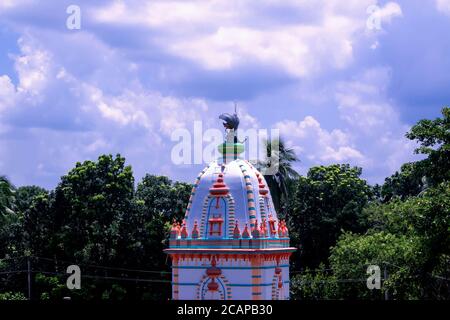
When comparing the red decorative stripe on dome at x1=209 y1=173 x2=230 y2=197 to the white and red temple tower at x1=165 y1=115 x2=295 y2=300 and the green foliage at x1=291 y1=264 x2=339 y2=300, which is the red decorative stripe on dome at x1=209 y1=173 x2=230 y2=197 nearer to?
the white and red temple tower at x1=165 y1=115 x2=295 y2=300

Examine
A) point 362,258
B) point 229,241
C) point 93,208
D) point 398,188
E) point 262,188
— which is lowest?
point 362,258

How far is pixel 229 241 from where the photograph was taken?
110 ft

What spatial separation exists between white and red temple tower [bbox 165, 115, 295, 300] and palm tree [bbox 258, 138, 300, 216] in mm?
25224

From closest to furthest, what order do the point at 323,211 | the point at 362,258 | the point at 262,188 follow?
the point at 262,188
the point at 362,258
the point at 323,211

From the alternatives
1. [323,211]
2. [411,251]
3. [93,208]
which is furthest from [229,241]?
[323,211]

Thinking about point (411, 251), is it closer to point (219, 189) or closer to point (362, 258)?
point (219, 189)

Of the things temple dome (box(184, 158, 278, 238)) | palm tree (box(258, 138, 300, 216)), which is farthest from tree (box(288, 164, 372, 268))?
temple dome (box(184, 158, 278, 238))

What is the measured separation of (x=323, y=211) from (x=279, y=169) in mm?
5980

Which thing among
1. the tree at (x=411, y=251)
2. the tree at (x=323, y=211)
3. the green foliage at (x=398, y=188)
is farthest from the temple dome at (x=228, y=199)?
the green foliage at (x=398, y=188)

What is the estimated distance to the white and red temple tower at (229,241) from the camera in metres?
33.3

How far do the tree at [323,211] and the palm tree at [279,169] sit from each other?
2.98 metres

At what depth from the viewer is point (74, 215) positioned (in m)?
58.7
